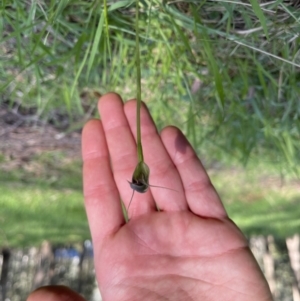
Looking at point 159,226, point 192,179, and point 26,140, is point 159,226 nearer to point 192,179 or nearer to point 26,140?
point 192,179

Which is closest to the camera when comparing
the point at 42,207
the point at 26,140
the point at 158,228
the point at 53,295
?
the point at 53,295

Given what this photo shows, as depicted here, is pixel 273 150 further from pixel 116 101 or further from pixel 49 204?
pixel 49 204

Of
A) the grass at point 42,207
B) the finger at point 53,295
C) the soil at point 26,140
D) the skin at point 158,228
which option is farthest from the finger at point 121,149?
the grass at point 42,207

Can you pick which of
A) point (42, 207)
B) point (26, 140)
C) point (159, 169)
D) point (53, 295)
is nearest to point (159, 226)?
point (159, 169)

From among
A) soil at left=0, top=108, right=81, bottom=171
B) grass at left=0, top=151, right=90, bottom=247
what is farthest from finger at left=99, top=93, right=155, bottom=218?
grass at left=0, top=151, right=90, bottom=247

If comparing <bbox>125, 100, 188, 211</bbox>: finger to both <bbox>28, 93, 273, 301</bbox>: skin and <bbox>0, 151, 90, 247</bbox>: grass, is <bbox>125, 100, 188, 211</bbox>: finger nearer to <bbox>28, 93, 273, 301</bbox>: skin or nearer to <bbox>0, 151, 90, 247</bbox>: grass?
<bbox>28, 93, 273, 301</bbox>: skin

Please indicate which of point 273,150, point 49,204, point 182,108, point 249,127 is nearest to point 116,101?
point 182,108
